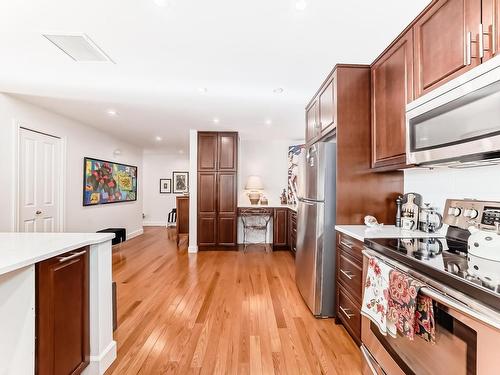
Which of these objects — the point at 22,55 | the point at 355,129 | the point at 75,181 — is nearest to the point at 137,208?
the point at 75,181

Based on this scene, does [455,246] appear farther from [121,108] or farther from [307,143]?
[121,108]

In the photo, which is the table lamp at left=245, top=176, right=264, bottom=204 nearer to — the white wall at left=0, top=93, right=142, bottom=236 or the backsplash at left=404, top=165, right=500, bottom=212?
the white wall at left=0, top=93, right=142, bottom=236

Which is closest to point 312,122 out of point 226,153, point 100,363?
point 226,153

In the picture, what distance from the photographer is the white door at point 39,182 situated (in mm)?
3262

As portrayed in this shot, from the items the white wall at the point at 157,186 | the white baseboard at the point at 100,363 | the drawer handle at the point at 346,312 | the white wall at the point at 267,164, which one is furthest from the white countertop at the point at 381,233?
the white wall at the point at 157,186

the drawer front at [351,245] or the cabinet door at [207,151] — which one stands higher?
the cabinet door at [207,151]

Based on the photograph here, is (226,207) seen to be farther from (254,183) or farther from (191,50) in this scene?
(191,50)

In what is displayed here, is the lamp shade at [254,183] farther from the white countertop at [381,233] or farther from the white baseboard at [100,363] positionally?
the white baseboard at [100,363]

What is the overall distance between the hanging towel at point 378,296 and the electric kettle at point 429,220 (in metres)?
0.73

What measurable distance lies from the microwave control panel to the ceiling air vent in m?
2.93

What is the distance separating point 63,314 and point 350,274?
1.92 metres

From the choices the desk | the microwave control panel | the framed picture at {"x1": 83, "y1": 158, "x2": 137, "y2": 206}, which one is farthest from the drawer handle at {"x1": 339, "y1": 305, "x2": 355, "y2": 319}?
the framed picture at {"x1": 83, "y1": 158, "x2": 137, "y2": 206}

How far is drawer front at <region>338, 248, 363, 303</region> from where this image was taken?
1.79 m

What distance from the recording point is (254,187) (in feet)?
17.2
